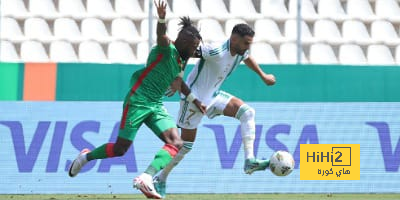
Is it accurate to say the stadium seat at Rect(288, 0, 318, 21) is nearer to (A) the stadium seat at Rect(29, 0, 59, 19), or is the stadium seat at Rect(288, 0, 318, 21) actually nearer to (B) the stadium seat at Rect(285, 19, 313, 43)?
(B) the stadium seat at Rect(285, 19, 313, 43)

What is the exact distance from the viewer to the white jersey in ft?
35.0

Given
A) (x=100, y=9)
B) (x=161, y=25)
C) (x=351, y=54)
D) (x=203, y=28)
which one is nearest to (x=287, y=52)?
(x=351, y=54)

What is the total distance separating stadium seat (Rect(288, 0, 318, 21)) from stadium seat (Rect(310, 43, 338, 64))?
51cm

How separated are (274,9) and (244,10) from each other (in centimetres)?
56

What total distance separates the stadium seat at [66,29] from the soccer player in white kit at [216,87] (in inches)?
221

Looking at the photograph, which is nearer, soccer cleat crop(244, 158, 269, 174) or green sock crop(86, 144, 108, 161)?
green sock crop(86, 144, 108, 161)

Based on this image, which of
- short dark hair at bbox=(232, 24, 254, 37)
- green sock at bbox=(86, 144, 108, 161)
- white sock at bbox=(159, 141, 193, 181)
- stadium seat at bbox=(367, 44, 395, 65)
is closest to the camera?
green sock at bbox=(86, 144, 108, 161)

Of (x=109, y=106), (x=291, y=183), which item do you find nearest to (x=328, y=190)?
(x=291, y=183)

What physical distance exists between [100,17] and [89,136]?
143 inches

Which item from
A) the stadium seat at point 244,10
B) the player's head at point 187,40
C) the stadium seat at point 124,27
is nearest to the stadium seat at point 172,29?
the stadium seat at point 124,27

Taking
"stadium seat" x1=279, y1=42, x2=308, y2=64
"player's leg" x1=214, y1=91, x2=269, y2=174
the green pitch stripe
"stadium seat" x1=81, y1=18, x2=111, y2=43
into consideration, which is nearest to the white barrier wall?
the green pitch stripe

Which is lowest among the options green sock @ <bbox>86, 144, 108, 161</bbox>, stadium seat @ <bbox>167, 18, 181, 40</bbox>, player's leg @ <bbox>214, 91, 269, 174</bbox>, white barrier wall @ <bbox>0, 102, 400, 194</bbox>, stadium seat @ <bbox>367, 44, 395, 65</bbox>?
white barrier wall @ <bbox>0, 102, 400, 194</bbox>

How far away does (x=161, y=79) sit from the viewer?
9547mm

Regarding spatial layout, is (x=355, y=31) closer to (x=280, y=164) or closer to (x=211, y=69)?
(x=211, y=69)
